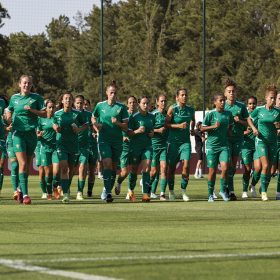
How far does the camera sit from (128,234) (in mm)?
13805

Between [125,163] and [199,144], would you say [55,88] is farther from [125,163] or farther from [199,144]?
[125,163]

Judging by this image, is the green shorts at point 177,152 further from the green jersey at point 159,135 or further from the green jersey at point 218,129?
the green jersey at point 159,135

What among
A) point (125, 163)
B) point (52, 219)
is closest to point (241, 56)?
point (125, 163)

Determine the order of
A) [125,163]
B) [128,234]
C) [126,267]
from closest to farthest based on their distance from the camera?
[126,267], [128,234], [125,163]

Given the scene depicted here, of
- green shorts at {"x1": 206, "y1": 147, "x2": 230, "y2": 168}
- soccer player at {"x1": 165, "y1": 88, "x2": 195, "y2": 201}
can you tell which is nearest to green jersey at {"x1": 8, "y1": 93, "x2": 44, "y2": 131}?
soccer player at {"x1": 165, "y1": 88, "x2": 195, "y2": 201}

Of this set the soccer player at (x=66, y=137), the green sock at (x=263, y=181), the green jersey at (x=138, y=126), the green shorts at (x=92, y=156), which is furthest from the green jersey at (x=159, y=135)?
the green shorts at (x=92, y=156)

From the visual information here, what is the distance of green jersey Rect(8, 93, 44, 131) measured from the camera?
69.5 ft

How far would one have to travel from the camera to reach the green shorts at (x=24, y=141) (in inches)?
830

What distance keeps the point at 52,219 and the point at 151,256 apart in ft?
19.5

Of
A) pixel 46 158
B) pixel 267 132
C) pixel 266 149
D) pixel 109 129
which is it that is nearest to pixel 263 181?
pixel 266 149

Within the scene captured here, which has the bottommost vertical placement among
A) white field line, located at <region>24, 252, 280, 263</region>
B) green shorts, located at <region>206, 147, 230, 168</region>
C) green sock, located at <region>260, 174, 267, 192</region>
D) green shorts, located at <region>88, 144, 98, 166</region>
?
green sock, located at <region>260, 174, 267, 192</region>

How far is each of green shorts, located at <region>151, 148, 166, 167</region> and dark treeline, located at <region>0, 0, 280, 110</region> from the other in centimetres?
6085

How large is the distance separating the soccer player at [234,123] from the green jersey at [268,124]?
0.78m

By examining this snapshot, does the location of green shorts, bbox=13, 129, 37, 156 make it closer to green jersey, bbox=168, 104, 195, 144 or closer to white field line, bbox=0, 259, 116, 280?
green jersey, bbox=168, 104, 195, 144
